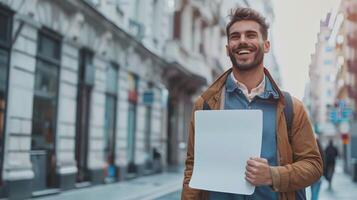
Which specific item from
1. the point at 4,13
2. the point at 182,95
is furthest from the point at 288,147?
the point at 182,95

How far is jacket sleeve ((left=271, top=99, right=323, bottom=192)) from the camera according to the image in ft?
7.64

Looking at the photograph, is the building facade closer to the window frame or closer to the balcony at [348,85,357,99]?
the window frame

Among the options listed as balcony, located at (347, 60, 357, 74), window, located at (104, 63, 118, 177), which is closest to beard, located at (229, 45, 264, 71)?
window, located at (104, 63, 118, 177)

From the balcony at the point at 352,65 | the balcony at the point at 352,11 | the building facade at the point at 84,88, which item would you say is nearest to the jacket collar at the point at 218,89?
the building facade at the point at 84,88

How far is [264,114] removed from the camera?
247 cm

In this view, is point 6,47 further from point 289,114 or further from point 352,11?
point 352,11

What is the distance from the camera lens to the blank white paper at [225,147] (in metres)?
Answer: 2.35

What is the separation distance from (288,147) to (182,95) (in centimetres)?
2829

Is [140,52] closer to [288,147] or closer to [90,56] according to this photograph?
[90,56]

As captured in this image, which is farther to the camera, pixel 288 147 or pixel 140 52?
pixel 140 52

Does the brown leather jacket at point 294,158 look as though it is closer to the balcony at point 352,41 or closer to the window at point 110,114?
the window at point 110,114

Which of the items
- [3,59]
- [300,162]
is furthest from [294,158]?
[3,59]

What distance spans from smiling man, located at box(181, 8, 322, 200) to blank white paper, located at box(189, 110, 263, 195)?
3 cm

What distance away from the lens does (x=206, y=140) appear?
248 cm
